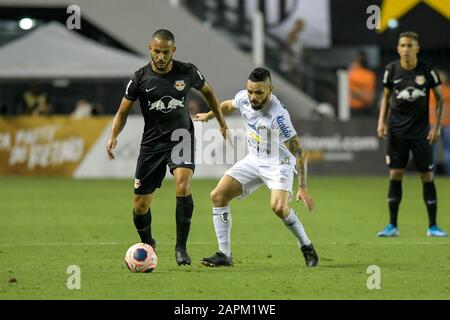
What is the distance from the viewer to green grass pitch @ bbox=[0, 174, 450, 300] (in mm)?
8750

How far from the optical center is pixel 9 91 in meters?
28.5

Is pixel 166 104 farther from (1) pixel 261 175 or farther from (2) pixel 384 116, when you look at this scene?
(2) pixel 384 116

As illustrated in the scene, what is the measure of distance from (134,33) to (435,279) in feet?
62.9

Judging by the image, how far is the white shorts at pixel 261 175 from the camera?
404 inches

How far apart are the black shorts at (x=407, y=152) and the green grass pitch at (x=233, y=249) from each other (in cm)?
87

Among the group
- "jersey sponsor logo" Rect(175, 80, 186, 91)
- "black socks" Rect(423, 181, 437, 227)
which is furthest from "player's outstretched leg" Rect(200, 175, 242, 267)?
"black socks" Rect(423, 181, 437, 227)

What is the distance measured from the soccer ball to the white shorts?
119 centimetres

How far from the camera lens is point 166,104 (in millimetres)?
10555

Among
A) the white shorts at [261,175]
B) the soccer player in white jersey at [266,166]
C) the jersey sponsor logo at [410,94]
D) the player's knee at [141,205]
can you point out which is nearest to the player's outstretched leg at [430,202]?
the jersey sponsor logo at [410,94]

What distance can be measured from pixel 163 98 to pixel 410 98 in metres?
4.11

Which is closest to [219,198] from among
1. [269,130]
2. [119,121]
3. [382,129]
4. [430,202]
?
[269,130]

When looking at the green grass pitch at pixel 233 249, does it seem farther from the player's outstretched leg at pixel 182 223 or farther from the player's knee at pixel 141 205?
the player's knee at pixel 141 205
